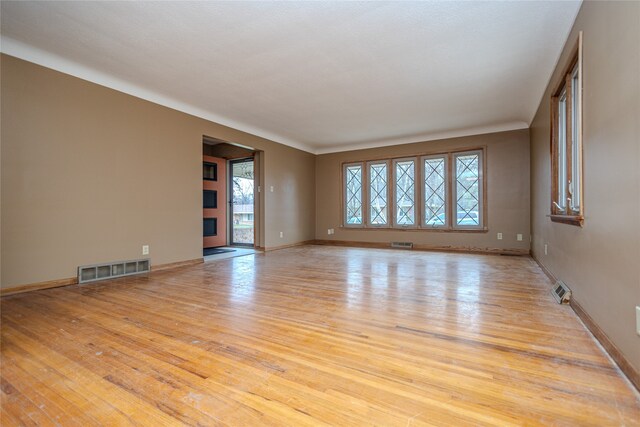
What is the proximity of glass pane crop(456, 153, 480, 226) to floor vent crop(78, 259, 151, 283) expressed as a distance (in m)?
5.29

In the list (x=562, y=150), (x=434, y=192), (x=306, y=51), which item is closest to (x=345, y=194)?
(x=434, y=192)

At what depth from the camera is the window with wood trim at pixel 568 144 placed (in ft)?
7.10

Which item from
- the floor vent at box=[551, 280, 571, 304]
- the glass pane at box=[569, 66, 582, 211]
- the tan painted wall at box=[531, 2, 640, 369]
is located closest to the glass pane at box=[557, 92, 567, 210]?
the glass pane at box=[569, 66, 582, 211]

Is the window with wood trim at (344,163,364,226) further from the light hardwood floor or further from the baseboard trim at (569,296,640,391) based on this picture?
the baseboard trim at (569,296,640,391)

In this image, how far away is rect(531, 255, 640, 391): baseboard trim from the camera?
129cm

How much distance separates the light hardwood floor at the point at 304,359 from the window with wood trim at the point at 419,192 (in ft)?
9.95

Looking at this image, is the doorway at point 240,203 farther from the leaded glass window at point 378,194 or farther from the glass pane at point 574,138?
the glass pane at point 574,138

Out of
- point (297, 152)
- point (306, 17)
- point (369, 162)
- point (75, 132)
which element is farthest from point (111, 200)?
point (369, 162)

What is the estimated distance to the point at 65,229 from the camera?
122 inches

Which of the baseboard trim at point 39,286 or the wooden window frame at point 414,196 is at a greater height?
the wooden window frame at point 414,196

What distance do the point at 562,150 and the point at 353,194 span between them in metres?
4.32

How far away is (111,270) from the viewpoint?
3441 mm

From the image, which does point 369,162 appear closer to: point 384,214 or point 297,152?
point 384,214

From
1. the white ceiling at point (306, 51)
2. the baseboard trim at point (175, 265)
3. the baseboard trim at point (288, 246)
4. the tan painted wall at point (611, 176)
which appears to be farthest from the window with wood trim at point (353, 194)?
the tan painted wall at point (611, 176)
